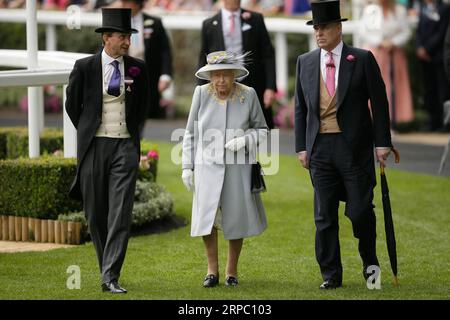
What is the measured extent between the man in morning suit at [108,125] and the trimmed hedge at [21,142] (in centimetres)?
428

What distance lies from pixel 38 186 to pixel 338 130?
3.52 meters

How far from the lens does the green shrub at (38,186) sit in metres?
11.7

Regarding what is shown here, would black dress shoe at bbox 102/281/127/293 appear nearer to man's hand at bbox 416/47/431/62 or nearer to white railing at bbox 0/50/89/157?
white railing at bbox 0/50/89/157

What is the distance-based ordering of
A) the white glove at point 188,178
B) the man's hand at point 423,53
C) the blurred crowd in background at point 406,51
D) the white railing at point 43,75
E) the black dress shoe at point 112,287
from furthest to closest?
the man's hand at point 423,53, the blurred crowd in background at point 406,51, the white railing at point 43,75, the white glove at point 188,178, the black dress shoe at point 112,287

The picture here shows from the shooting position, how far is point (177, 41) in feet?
90.5

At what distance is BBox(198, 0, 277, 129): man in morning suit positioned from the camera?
42.0 ft

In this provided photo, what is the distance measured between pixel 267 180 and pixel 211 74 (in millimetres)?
6089

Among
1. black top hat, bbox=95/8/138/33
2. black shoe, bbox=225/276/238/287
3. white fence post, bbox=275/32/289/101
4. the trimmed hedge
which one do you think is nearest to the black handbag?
black shoe, bbox=225/276/238/287

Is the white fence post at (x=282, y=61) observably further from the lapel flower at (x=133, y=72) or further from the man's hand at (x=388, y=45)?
the lapel flower at (x=133, y=72)

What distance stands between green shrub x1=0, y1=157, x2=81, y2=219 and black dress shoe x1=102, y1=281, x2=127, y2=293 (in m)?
2.73

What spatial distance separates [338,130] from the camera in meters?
9.26
